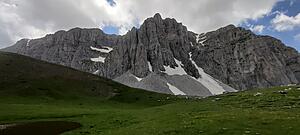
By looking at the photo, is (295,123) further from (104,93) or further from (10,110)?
(104,93)

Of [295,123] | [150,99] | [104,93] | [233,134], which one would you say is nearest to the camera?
[233,134]

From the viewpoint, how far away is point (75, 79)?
147 m

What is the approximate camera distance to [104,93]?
5379 inches

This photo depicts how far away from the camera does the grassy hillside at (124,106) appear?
37500 millimetres

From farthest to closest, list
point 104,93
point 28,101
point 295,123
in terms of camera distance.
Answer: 1. point 104,93
2. point 28,101
3. point 295,123

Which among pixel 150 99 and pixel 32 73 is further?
pixel 32 73

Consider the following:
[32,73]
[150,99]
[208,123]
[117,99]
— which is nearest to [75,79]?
[32,73]

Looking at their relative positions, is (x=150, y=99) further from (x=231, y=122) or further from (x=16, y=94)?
(x=231, y=122)

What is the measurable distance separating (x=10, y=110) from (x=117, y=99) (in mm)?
59859

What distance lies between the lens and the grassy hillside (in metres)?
37.5

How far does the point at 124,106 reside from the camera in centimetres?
10794

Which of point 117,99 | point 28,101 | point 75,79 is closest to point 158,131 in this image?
point 28,101

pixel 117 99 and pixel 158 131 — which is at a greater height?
pixel 117 99

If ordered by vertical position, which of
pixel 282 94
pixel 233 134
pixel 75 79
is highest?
pixel 75 79
